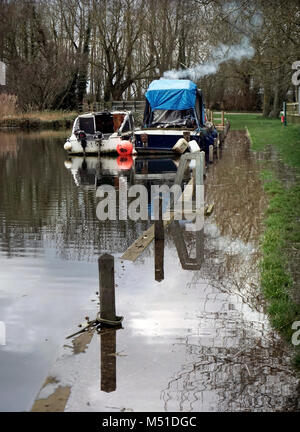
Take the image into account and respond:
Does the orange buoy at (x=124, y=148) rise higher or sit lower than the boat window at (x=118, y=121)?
lower

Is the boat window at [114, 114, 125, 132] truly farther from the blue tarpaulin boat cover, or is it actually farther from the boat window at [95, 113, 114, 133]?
the blue tarpaulin boat cover

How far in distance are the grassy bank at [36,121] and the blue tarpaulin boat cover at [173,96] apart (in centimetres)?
2239

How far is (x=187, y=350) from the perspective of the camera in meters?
6.72

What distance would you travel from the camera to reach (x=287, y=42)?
29719 millimetres

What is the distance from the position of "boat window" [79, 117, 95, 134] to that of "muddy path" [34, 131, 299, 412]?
2290 centimetres

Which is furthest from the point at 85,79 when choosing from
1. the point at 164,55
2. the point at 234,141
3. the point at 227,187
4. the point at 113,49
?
the point at 227,187

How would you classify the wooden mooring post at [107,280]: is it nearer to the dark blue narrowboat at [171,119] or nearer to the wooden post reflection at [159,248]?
the wooden post reflection at [159,248]

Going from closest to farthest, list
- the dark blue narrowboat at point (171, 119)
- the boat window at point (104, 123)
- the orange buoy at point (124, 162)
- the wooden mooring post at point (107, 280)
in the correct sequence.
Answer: the wooden mooring post at point (107, 280) < the orange buoy at point (124, 162) < the dark blue narrowboat at point (171, 119) < the boat window at point (104, 123)

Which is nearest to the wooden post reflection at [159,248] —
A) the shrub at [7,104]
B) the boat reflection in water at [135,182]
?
the boat reflection in water at [135,182]

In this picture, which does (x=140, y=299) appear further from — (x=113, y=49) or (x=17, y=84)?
(x=113, y=49)

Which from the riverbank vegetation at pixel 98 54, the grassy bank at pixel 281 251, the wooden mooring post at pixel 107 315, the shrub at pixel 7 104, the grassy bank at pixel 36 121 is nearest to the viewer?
the wooden mooring post at pixel 107 315

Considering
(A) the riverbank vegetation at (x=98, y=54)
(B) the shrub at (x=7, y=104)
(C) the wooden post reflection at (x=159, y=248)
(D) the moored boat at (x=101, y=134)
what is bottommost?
(C) the wooden post reflection at (x=159, y=248)

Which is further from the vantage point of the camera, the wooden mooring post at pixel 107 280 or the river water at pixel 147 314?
the wooden mooring post at pixel 107 280

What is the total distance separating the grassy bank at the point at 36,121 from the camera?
51.9 m
